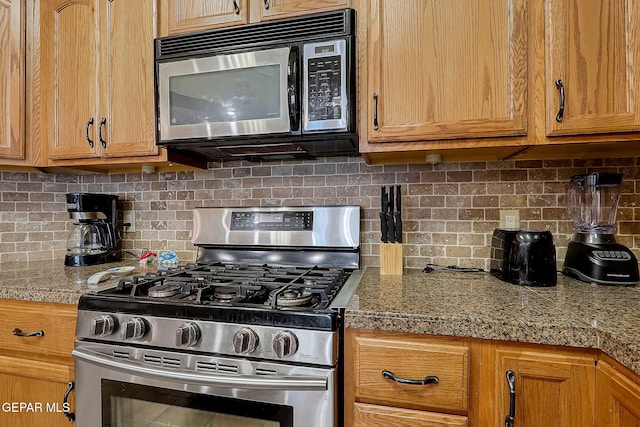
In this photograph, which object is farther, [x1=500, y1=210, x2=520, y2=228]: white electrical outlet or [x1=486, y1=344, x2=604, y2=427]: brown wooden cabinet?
[x1=500, y1=210, x2=520, y2=228]: white electrical outlet

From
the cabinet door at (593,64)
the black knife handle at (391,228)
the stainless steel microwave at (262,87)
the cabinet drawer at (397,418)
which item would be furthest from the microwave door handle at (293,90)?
the cabinet drawer at (397,418)

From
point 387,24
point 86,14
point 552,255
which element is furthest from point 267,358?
point 86,14

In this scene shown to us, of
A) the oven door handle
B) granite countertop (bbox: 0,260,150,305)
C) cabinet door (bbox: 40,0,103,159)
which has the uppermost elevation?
cabinet door (bbox: 40,0,103,159)

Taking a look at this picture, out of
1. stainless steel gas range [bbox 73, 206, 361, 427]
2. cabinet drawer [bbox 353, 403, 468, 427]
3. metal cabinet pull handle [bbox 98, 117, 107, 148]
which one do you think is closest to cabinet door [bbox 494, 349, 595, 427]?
cabinet drawer [bbox 353, 403, 468, 427]

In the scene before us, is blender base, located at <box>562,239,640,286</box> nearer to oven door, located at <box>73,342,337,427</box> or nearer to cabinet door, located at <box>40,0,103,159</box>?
oven door, located at <box>73,342,337,427</box>

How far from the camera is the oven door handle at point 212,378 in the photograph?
0.88 m

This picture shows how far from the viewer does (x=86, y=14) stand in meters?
1.54

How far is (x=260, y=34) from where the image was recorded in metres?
1.31

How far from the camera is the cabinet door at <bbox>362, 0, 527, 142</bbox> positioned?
112cm

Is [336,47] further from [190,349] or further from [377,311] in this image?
[190,349]

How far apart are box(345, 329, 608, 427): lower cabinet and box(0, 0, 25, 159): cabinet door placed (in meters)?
1.81

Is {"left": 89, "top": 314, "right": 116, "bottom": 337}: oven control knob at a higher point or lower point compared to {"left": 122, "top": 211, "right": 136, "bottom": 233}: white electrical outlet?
lower

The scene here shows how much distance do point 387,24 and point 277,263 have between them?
114 cm

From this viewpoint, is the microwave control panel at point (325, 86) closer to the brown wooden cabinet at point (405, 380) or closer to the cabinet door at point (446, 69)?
the cabinet door at point (446, 69)
